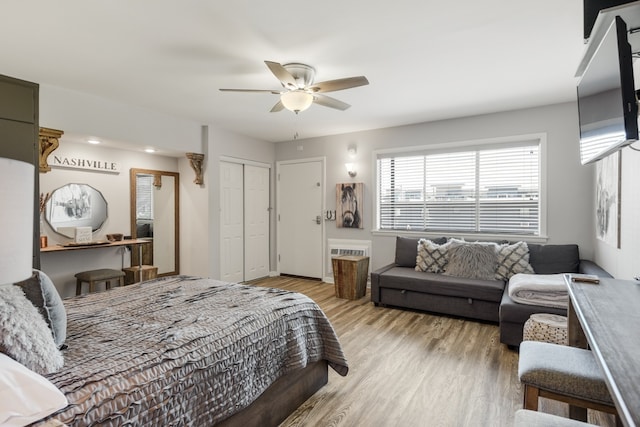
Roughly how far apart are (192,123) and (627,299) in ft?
15.9

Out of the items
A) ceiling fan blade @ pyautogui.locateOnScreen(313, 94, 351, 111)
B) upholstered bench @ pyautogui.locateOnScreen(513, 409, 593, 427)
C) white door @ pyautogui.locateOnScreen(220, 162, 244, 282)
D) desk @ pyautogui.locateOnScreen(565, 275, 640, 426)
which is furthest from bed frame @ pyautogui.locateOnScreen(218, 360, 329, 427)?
white door @ pyautogui.locateOnScreen(220, 162, 244, 282)

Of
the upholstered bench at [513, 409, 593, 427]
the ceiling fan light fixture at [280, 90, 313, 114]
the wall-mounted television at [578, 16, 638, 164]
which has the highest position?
the ceiling fan light fixture at [280, 90, 313, 114]

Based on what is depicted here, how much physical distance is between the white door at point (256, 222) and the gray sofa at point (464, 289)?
242 centimetres

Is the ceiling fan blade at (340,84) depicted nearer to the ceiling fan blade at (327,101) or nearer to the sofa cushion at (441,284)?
the ceiling fan blade at (327,101)

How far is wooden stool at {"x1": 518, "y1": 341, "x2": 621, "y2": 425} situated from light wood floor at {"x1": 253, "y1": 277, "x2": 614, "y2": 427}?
0.71 metres

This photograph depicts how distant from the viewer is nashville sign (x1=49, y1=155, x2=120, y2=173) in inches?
159

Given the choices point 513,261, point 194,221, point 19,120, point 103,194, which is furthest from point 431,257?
point 19,120

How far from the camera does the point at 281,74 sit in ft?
8.46

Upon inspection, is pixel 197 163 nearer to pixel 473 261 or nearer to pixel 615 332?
pixel 473 261

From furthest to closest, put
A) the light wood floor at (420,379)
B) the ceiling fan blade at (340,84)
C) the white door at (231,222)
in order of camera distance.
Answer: the white door at (231,222) → the ceiling fan blade at (340,84) → the light wood floor at (420,379)

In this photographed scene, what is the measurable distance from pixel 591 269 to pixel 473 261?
1096mm

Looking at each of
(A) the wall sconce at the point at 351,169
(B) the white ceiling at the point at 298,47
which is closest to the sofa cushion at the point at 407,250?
(A) the wall sconce at the point at 351,169

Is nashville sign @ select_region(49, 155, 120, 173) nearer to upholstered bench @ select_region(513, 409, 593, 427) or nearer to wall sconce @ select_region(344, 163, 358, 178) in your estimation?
wall sconce @ select_region(344, 163, 358, 178)

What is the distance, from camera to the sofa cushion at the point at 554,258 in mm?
3757
